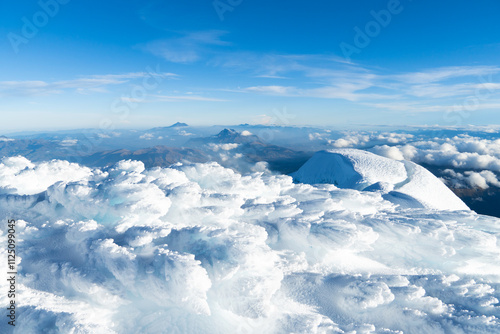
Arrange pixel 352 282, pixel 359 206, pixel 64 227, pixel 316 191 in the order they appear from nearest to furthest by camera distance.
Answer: pixel 352 282, pixel 64 227, pixel 359 206, pixel 316 191

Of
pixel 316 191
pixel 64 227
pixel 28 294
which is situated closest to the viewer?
pixel 28 294

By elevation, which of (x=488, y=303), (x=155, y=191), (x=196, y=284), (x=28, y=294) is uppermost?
(x=155, y=191)

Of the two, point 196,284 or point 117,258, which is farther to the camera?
point 117,258

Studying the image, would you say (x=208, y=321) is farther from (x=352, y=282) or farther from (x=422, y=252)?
(x=422, y=252)

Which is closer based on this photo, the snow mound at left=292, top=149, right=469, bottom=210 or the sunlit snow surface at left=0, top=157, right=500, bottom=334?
the sunlit snow surface at left=0, top=157, right=500, bottom=334

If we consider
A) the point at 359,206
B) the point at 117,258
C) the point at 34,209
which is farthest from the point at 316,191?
the point at 34,209
